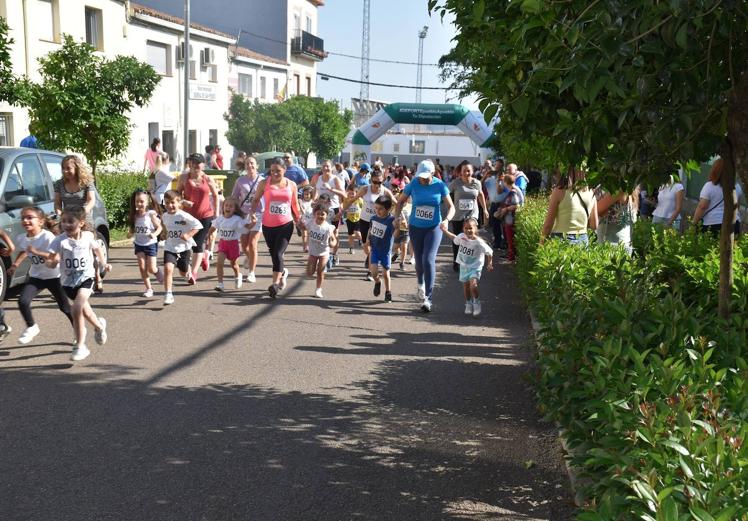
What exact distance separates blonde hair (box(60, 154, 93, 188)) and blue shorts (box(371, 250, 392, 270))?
144 inches

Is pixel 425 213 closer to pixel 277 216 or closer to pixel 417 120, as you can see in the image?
pixel 277 216

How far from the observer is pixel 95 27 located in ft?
92.5

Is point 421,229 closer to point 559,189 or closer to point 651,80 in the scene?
point 559,189

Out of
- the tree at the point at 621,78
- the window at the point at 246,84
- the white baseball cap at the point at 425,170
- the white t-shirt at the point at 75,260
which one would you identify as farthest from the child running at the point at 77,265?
the window at the point at 246,84

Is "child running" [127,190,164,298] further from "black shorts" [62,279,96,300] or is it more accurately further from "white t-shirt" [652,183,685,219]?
"white t-shirt" [652,183,685,219]

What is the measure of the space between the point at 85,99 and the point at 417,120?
22.8 metres

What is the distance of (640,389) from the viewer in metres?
3.34

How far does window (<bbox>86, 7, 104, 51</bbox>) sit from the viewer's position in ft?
Result: 91.4

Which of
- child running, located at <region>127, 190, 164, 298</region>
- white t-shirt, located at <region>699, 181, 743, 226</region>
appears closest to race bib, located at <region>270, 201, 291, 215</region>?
child running, located at <region>127, 190, 164, 298</region>

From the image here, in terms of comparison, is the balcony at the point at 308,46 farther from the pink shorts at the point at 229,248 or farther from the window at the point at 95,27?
the pink shorts at the point at 229,248

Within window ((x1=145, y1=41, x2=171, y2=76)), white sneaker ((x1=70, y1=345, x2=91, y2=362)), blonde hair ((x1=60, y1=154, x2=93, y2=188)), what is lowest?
white sneaker ((x1=70, y1=345, x2=91, y2=362))

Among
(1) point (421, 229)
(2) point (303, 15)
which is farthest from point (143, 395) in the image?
(2) point (303, 15)

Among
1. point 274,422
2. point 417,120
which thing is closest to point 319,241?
point 274,422

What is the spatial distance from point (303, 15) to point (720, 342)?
5527 centimetres
